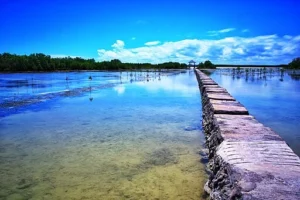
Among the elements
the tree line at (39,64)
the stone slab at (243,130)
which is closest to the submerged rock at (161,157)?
the stone slab at (243,130)

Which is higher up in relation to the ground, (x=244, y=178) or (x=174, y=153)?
(x=244, y=178)

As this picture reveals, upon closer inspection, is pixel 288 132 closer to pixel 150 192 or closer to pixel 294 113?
pixel 294 113

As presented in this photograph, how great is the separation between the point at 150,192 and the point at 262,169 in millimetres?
1419

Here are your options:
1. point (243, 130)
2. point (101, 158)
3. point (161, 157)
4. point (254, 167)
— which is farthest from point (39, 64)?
point (254, 167)

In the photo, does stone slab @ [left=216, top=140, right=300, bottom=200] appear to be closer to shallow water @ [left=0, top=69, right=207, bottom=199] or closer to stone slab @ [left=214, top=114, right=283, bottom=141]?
stone slab @ [left=214, top=114, right=283, bottom=141]

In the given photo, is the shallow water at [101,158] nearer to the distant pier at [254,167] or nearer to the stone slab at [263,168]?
the distant pier at [254,167]

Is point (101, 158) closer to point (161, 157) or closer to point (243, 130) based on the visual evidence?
point (161, 157)

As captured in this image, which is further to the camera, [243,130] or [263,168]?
[243,130]

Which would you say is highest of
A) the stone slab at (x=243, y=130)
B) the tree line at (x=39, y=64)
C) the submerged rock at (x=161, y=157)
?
the tree line at (x=39, y=64)

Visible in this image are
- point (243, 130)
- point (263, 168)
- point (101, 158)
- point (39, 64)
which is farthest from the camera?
point (39, 64)

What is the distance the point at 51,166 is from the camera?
12.8 feet

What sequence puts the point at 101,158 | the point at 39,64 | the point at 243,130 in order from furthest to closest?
the point at 39,64, the point at 101,158, the point at 243,130

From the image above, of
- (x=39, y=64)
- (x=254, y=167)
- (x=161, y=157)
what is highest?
(x=39, y=64)

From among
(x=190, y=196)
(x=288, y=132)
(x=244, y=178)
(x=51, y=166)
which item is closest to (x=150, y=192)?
(x=190, y=196)
